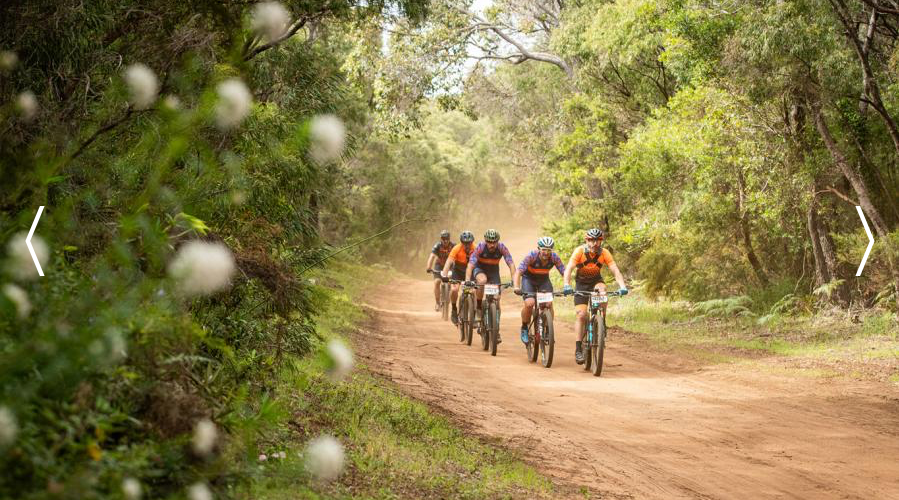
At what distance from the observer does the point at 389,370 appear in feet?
42.0

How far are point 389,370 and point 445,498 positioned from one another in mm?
6662

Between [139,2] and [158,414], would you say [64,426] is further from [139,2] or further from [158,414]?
[139,2]

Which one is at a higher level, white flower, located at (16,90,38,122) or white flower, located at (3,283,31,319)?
white flower, located at (16,90,38,122)

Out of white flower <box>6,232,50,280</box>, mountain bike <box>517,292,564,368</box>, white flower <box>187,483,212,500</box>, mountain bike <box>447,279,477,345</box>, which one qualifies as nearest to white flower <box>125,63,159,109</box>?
white flower <box>6,232,50,280</box>

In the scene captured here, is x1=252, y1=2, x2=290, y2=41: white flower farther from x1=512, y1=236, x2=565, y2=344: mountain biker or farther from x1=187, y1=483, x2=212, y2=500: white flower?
x1=512, y1=236, x2=565, y2=344: mountain biker

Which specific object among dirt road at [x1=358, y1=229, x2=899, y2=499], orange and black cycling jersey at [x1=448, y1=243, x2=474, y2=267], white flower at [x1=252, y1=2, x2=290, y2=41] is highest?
white flower at [x1=252, y1=2, x2=290, y2=41]

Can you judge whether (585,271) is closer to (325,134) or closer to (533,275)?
(533,275)

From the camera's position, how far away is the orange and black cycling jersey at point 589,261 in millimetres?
14297

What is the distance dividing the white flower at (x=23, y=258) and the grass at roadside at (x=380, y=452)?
1330mm

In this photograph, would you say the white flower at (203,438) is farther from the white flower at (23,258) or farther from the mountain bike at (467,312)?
the mountain bike at (467,312)

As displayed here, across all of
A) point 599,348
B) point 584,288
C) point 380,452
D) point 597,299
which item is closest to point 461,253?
point 584,288

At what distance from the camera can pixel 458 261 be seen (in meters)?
19.0

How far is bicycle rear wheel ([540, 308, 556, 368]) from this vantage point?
14359 mm

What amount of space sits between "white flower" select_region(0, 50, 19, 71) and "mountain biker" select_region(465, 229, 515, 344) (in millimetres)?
10803
